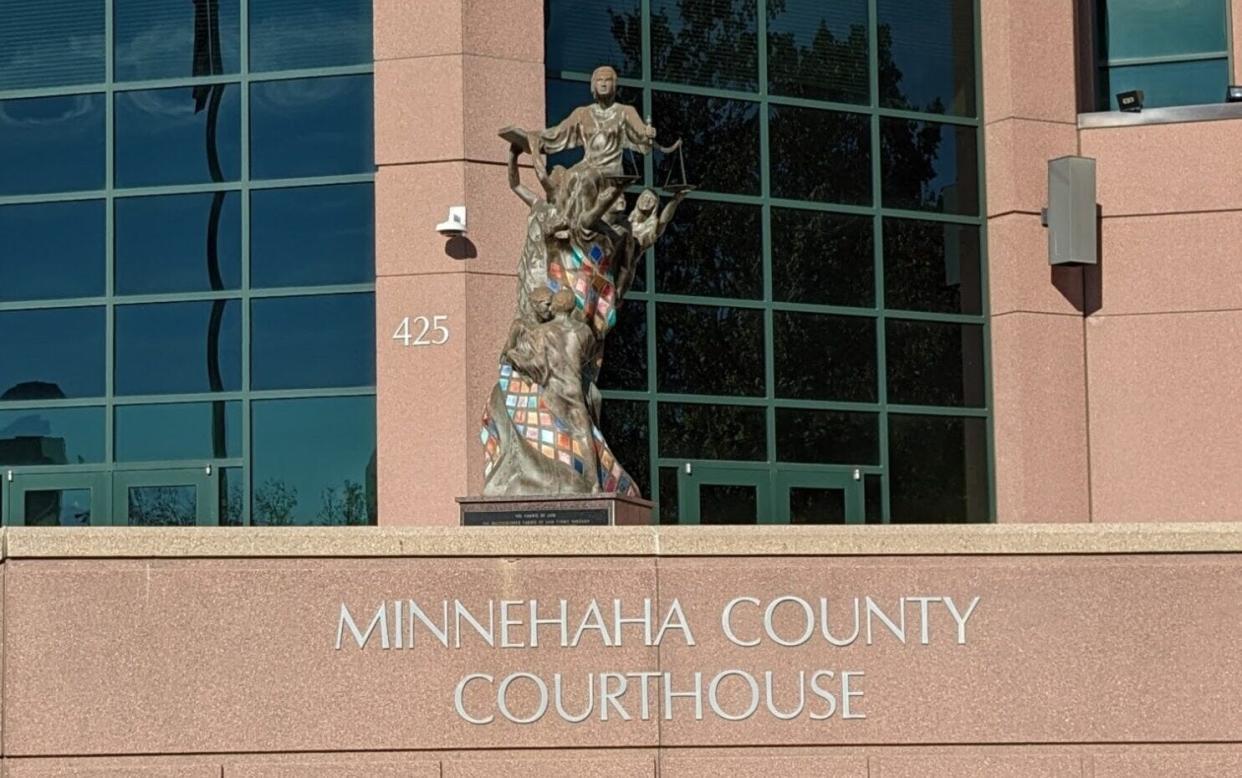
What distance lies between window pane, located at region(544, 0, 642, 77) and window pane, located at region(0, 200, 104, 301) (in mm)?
5097

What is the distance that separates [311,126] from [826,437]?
253 inches

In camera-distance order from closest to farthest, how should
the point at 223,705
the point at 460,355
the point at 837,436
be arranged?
the point at 223,705 < the point at 460,355 < the point at 837,436

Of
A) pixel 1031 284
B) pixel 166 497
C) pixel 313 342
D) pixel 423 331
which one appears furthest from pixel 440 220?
pixel 1031 284

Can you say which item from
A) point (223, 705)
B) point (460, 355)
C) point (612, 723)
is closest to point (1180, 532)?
point (612, 723)

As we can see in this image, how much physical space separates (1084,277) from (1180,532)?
12275 mm

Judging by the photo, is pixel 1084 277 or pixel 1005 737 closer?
pixel 1005 737

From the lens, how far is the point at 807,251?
23.6 m

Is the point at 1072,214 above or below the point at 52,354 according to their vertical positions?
above

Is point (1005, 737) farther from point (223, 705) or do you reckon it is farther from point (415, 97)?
point (415, 97)

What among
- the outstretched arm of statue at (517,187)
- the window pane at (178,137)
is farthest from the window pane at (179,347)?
the outstretched arm of statue at (517,187)

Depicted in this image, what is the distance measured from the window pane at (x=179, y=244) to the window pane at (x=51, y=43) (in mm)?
1584

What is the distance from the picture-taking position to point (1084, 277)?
24.0 meters

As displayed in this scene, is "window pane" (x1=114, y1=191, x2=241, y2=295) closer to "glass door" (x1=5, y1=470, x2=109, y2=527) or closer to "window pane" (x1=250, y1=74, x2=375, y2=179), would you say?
"window pane" (x1=250, y1=74, x2=375, y2=179)

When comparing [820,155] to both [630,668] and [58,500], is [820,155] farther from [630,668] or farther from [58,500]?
[630,668]
